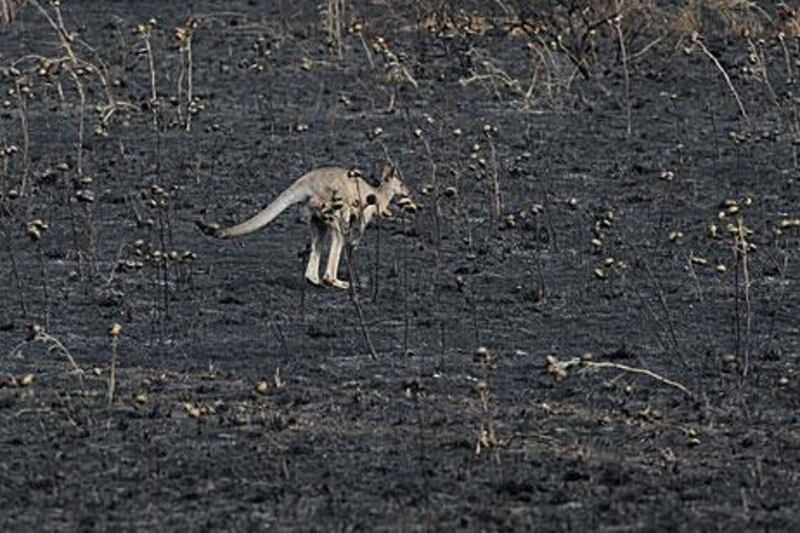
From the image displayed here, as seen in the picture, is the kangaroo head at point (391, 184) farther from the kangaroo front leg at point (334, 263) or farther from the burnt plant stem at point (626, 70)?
the burnt plant stem at point (626, 70)

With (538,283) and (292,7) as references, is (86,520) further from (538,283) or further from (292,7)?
(292,7)

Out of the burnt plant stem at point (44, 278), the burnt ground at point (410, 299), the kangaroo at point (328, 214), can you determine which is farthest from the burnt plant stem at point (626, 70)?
the burnt plant stem at point (44, 278)

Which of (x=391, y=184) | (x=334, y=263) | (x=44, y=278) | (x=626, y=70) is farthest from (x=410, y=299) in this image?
(x=626, y=70)

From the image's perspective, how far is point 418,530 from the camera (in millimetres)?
7145

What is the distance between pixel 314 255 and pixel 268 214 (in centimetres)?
40

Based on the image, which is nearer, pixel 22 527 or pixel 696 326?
pixel 22 527

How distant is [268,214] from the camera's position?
11.1 meters

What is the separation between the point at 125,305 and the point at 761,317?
322 centimetres

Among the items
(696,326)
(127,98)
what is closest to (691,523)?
(696,326)

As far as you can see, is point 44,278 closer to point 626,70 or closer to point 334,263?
point 334,263

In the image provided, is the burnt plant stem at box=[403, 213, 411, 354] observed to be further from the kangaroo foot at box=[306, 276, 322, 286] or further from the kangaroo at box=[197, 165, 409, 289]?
the kangaroo foot at box=[306, 276, 322, 286]

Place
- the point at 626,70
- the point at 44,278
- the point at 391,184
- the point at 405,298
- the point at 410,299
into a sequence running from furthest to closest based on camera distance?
the point at 626,70, the point at 391,184, the point at 44,278, the point at 410,299, the point at 405,298

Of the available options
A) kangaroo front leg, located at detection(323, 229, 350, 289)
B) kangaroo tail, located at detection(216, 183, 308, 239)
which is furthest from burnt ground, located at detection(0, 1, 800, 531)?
kangaroo tail, located at detection(216, 183, 308, 239)

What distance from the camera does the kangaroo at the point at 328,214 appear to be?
11.1 meters
